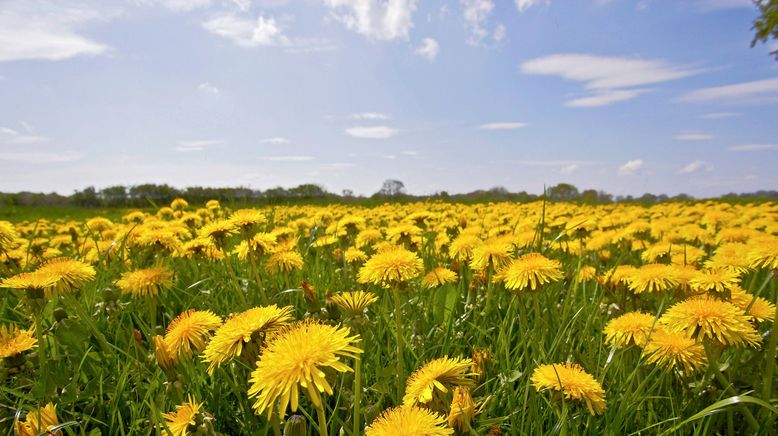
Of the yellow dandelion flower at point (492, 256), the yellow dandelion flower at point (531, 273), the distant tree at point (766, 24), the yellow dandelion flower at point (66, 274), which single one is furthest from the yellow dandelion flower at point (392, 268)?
the distant tree at point (766, 24)

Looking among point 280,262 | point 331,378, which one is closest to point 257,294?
point 280,262

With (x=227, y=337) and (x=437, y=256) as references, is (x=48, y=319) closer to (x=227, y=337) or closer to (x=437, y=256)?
(x=227, y=337)

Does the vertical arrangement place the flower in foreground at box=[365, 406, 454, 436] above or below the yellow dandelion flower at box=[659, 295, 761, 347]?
below

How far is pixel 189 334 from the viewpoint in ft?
4.05

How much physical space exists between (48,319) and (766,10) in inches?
1135

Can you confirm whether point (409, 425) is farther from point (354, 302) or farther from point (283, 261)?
point (283, 261)

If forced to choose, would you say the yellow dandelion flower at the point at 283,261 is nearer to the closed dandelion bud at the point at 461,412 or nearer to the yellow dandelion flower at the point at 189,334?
the yellow dandelion flower at the point at 189,334

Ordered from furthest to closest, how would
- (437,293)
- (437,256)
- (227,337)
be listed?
1. (437,256)
2. (437,293)
3. (227,337)

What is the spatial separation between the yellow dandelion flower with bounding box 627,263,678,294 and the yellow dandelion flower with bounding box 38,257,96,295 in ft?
7.21

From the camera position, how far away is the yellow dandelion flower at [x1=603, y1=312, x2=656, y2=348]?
4.75 feet

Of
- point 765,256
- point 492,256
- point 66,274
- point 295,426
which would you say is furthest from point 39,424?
point 765,256

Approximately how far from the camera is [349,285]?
2479mm

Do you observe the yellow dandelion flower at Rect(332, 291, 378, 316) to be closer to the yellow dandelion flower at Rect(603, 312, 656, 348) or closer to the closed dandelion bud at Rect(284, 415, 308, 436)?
the closed dandelion bud at Rect(284, 415, 308, 436)

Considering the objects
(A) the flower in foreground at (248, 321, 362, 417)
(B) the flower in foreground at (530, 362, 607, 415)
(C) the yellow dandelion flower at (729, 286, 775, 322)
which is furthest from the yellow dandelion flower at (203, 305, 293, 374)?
(C) the yellow dandelion flower at (729, 286, 775, 322)
